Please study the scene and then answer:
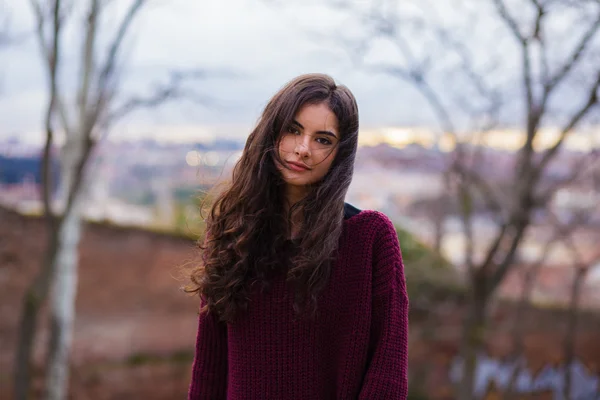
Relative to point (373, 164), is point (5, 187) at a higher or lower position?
lower

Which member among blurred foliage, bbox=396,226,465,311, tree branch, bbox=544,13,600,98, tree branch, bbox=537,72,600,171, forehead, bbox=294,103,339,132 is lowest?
blurred foliage, bbox=396,226,465,311

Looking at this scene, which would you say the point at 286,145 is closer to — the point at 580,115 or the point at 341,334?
the point at 341,334

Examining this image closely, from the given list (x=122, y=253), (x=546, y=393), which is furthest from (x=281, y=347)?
(x=122, y=253)

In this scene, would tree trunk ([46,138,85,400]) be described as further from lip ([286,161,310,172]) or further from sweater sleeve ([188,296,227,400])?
lip ([286,161,310,172])

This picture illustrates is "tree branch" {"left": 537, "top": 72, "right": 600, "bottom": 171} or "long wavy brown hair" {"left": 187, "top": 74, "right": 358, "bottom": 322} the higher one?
"tree branch" {"left": 537, "top": 72, "right": 600, "bottom": 171}

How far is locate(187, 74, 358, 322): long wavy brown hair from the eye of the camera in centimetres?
173

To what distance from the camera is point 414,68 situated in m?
4.32

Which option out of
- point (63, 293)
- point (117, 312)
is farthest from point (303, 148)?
point (117, 312)

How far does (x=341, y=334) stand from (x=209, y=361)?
17.0 inches

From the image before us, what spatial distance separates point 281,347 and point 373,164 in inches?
172

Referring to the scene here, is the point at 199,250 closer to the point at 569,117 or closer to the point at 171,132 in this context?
the point at 569,117

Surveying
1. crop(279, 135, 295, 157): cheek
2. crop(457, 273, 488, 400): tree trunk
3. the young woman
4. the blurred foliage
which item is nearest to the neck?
the young woman

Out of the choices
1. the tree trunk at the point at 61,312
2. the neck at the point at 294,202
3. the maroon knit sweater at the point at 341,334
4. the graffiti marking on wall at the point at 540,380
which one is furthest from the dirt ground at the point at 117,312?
the neck at the point at 294,202

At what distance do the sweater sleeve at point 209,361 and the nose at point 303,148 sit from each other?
561 mm
